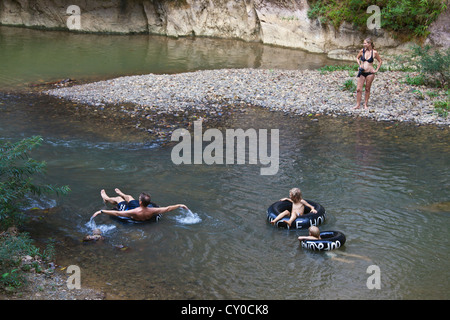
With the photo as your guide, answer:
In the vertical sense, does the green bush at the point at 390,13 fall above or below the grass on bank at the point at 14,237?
above

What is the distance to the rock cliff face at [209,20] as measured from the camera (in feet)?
80.7

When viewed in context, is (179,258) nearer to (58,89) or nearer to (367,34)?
(58,89)

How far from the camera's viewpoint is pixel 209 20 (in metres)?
29.6

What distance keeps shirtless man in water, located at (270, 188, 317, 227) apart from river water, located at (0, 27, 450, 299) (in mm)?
263

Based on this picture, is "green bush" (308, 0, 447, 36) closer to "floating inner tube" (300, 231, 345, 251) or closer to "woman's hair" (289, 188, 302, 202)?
"woman's hair" (289, 188, 302, 202)

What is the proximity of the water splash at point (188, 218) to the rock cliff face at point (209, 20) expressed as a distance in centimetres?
1690

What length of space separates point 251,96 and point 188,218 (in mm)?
8455

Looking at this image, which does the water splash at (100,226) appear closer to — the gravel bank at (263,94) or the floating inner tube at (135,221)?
the floating inner tube at (135,221)

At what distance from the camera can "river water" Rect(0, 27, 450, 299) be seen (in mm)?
7387

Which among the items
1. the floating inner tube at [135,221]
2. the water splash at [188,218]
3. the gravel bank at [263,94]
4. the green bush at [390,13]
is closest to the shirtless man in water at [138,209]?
the floating inner tube at [135,221]
